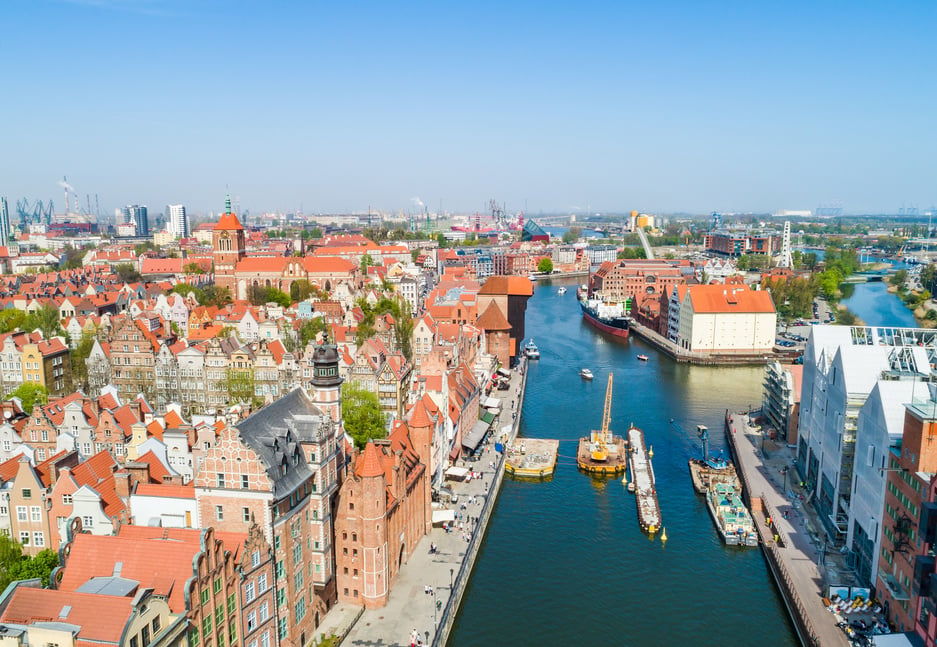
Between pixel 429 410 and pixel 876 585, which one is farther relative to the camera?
pixel 429 410

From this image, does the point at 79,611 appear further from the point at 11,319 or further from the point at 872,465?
the point at 11,319

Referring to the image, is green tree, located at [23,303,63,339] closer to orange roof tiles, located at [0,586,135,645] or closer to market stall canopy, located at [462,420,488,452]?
market stall canopy, located at [462,420,488,452]

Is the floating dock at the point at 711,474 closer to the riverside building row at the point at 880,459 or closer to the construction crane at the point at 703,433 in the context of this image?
the construction crane at the point at 703,433

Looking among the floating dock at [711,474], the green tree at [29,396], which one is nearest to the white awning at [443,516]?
the floating dock at [711,474]

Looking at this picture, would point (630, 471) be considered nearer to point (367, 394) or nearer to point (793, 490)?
point (793, 490)

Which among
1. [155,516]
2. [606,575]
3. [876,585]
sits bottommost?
[606,575]

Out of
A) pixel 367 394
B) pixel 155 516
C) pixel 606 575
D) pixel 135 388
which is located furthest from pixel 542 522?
pixel 135 388
